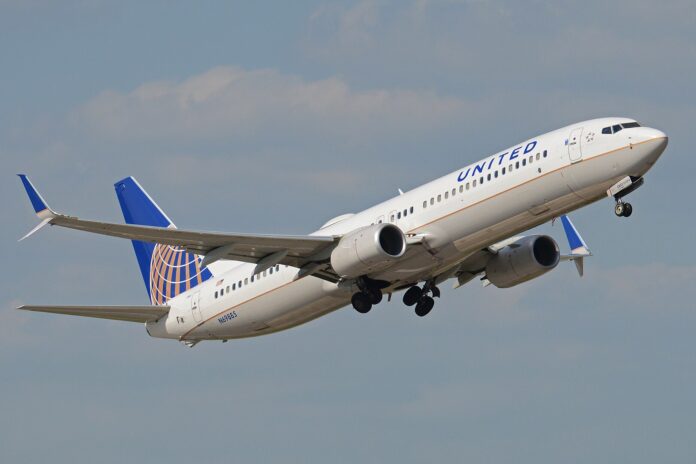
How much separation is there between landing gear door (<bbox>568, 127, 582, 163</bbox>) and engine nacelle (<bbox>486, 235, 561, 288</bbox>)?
816 centimetres

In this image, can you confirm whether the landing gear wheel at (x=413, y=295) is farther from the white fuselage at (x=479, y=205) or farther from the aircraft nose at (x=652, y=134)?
the aircraft nose at (x=652, y=134)

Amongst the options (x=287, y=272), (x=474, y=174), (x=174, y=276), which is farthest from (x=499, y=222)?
(x=174, y=276)

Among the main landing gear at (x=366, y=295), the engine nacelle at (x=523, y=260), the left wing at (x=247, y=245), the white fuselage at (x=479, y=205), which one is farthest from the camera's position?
the engine nacelle at (x=523, y=260)

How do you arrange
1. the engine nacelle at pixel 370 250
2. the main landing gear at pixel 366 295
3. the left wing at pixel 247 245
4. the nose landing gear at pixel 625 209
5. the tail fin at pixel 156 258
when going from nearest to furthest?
the nose landing gear at pixel 625 209, the left wing at pixel 247 245, the engine nacelle at pixel 370 250, the main landing gear at pixel 366 295, the tail fin at pixel 156 258

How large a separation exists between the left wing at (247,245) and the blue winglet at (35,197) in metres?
1.70

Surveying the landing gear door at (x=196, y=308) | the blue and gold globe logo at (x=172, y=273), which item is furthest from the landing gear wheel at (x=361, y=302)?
the blue and gold globe logo at (x=172, y=273)

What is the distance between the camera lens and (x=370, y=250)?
164ft

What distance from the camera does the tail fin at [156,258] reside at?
202ft

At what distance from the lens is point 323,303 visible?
54.2 meters

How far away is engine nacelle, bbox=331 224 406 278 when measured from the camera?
1969 inches

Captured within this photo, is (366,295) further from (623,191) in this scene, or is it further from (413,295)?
(623,191)

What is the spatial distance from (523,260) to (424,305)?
3990 mm

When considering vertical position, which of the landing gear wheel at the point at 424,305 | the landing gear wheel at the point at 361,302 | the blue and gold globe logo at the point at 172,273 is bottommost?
the landing gear wheel at the point at 361,302

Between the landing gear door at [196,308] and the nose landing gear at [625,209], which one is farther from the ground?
the landing gear door at [196,308]
